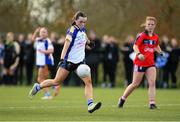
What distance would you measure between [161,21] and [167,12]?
75cm

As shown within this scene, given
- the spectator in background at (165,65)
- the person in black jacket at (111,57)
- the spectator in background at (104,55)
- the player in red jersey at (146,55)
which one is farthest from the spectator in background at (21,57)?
the player in red jersey at (146,55)

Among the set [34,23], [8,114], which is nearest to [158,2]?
[34,23]

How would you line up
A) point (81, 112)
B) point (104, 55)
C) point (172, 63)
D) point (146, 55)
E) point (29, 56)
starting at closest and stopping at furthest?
1. point (81, 112)
2. point (146, 55)
3. point (172, 63)
4. point (104, 55)
5. point (29, 56)

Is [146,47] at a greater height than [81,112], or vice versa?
[146,47]

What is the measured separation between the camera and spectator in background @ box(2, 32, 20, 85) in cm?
3506

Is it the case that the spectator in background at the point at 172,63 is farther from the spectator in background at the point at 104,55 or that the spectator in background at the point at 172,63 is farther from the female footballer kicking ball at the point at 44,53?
the female footballer kicking ball at the point at 44,53

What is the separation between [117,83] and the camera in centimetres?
4050

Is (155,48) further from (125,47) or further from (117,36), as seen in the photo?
(117,36)

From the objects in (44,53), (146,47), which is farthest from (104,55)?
(146,47)

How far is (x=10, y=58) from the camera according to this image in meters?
35.8

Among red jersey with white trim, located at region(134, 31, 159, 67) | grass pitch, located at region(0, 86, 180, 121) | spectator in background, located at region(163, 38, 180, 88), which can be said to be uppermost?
red jersey with white trim, located at region(134, 31, 159, 67)

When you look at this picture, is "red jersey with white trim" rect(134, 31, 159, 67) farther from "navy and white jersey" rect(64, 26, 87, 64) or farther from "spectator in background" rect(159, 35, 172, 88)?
"spectator in background" rect(159, 35, 172, 88)

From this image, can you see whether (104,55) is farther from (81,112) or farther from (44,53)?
(81,112)

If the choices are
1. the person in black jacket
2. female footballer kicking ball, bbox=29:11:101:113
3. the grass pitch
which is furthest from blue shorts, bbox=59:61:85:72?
the person in black jacket
